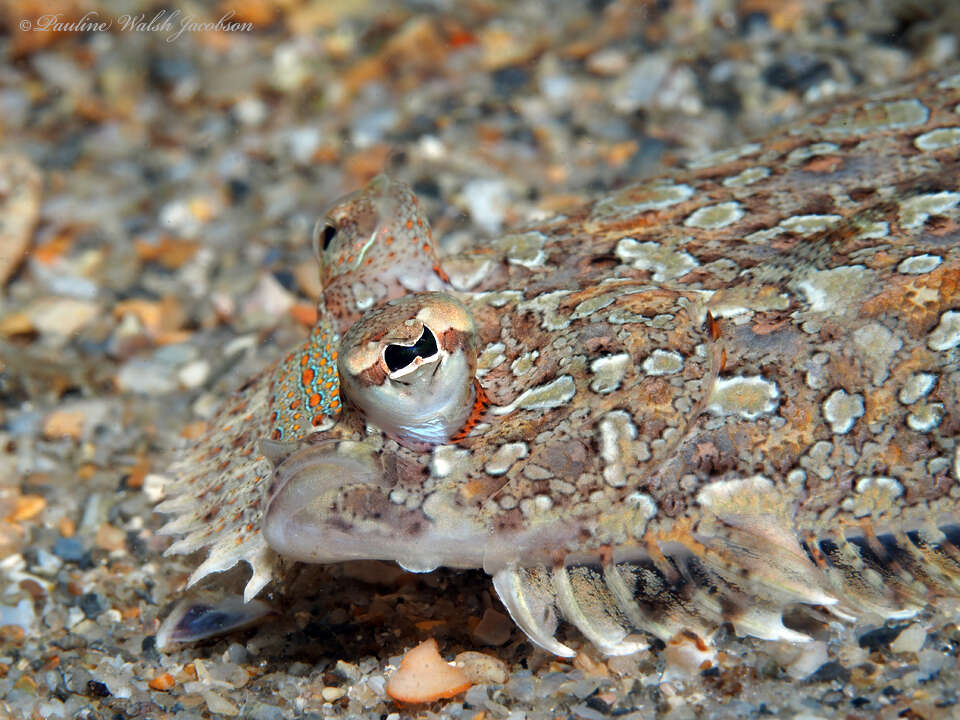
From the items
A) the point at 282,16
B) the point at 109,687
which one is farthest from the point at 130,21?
the point at 109,687

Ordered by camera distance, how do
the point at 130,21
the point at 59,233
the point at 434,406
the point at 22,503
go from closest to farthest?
the point at 434,406 → the point at 22,503 → the point at 59,233 → the point at 130,21

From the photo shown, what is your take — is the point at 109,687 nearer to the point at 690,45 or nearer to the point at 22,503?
the point at 22,503

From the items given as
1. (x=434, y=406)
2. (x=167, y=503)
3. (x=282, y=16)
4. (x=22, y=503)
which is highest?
(x=282, y=16)

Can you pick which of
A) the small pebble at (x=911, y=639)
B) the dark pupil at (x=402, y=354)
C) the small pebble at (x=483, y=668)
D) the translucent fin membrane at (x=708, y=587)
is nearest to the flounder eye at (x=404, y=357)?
the dark pupil at (x=402, y=354)

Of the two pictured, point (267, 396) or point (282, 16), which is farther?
point (282, 16)

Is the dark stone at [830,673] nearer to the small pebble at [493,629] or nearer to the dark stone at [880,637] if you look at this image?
the dark stone at [880,637]

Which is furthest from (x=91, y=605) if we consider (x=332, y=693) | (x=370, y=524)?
(x=370, y=524)

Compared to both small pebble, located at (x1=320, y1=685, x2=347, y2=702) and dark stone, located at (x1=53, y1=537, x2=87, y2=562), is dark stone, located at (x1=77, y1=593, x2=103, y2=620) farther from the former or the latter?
small pebble, located at (x1=320, y1=685, x2=347, y2=702)
